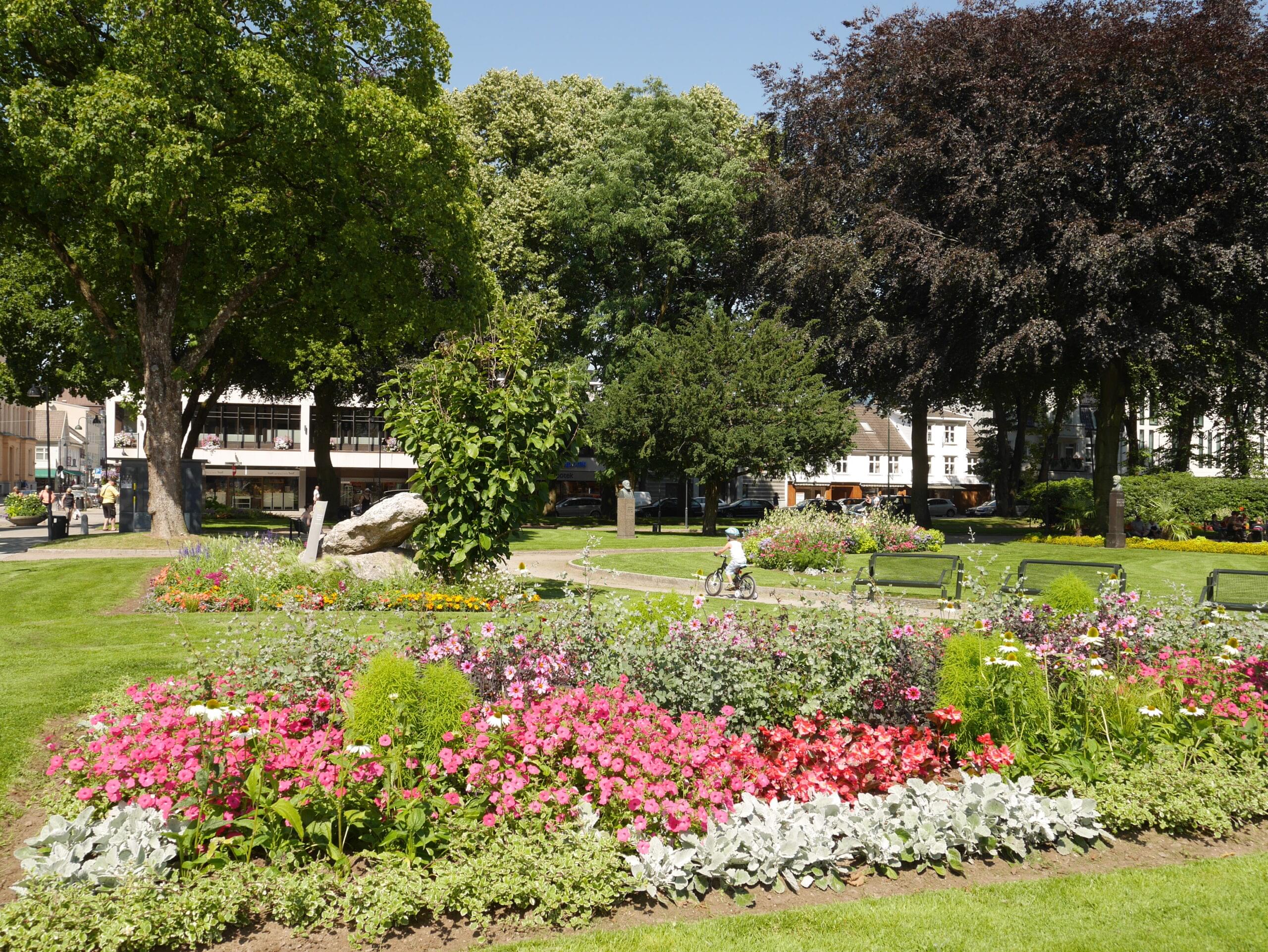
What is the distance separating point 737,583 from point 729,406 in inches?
709

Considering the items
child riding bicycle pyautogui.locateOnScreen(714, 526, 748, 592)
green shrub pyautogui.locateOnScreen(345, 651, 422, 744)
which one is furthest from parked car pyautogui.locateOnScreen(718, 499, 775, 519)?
green shrub pyautogui.locateOnScreen(345, 651, 422, 744)

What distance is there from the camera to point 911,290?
30688 millimetres

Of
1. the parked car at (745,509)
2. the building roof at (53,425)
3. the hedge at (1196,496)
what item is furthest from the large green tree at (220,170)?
the building roof at (53,425)

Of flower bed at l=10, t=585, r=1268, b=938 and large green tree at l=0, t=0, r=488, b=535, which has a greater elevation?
large green tree at l=0, t=0, r=488, b=535

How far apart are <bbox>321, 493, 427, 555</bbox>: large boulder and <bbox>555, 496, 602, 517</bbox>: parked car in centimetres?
3892

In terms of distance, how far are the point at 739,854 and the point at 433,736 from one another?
1.64 metres

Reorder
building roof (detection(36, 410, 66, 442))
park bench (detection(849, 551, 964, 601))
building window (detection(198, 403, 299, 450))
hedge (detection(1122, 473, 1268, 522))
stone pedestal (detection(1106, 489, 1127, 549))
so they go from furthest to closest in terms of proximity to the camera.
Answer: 1. building roof (detection(36, 410, 66, 442))
2. building window (detection(198, 403, 299, 450))
3. hedge (detection(1122, 473, 1268, 522))
4. stone pedestal (detection(1106, 489, 1127, 549))
5. park bench (detection(849, 551, 964, 601))

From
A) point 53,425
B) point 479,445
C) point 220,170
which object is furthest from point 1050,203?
point 53,425

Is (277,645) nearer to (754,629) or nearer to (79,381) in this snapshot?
(754,629)

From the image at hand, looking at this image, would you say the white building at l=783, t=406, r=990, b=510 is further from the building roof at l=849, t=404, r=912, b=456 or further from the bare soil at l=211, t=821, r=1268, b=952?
the bare soil at l=211, t=821, r=1268, b=952

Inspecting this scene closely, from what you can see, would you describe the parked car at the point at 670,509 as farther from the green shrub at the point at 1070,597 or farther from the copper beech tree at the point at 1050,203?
the green shrub at the point at 1070,597

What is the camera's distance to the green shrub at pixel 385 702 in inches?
184

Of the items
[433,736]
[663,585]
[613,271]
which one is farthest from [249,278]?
[433,736]

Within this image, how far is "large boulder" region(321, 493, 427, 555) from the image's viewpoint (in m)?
14.3
